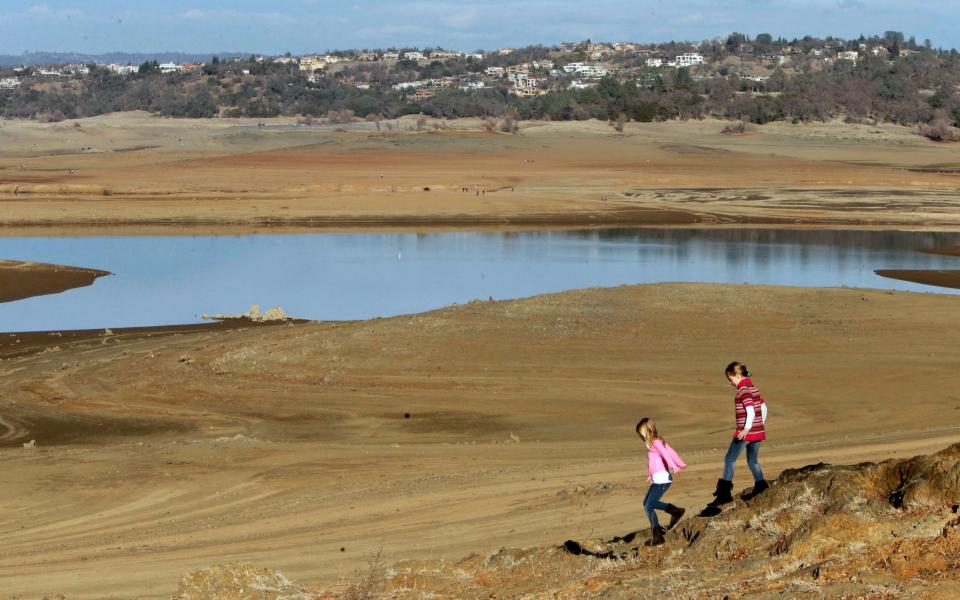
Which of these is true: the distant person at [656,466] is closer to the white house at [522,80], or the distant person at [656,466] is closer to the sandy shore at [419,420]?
the sandy shore at [419,420]

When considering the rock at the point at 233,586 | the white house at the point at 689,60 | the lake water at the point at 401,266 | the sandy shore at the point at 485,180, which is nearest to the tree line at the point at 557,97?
the sandy shore at the point at 485,180

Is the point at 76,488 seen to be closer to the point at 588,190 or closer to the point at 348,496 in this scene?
the point at 348,496

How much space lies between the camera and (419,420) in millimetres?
16781

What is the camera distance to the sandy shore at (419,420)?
35.9ft

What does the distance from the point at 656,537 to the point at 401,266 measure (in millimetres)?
26448

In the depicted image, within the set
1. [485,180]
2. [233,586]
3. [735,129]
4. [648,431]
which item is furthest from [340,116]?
[233,586]

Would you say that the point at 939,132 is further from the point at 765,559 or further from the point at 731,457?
the point at 765,559

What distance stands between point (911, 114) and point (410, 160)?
52535mm

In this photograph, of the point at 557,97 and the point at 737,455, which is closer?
the point at 737,455

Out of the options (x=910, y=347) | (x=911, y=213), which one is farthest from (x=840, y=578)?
(x=911, y=213)

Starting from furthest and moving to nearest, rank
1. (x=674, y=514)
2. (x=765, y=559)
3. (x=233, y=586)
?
(x=674, y=514) < (x=233, y=586) < (x=765, y=559)

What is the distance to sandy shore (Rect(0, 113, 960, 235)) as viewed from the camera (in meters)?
47.1

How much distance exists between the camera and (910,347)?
67.5 feet

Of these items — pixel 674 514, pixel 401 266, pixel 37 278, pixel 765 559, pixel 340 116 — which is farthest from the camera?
pixel 340 116
